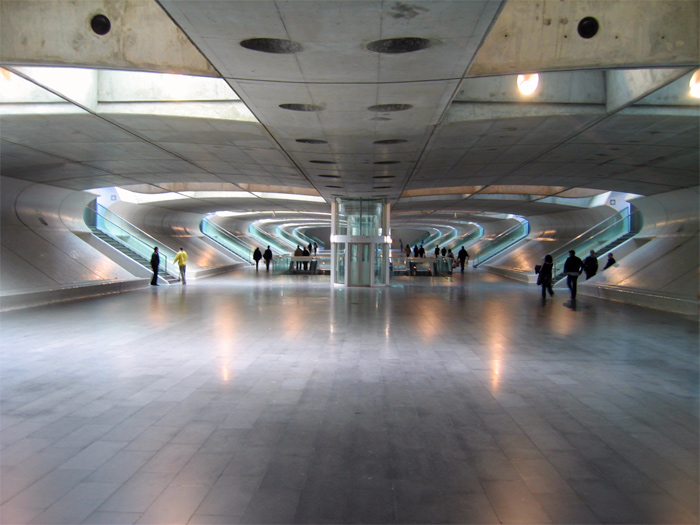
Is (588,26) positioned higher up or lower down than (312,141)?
higher up

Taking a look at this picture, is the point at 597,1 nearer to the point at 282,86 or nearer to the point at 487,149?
the point at 282,86

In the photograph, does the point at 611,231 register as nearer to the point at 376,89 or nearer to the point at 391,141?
the point at 391,141

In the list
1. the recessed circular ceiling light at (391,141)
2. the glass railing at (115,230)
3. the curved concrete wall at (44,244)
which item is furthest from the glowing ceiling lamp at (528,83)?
the glass railing at (115,230)

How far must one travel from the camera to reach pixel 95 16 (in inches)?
247

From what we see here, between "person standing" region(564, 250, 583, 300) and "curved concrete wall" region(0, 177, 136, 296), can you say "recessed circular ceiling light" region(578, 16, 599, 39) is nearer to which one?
"person standing" region(564, 250, 583, 300)

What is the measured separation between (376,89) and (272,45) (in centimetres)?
188

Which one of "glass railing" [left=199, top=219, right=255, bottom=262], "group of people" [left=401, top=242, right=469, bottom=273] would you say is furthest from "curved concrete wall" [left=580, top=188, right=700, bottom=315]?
"glass railing" [left=199, top=219, right=255, bottom=262]

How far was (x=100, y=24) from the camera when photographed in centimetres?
626

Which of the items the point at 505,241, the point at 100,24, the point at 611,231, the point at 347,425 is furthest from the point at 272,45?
the point at 505,241

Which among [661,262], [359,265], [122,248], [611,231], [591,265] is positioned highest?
[611,231]

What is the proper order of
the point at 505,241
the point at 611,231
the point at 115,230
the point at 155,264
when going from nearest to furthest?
1. the point at 155,264
2. the point at 115,230
3. the point at 611,231
4. the point at 505,241

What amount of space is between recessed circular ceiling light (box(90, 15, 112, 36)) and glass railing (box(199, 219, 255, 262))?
32.5 m

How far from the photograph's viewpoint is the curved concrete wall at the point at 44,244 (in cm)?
1419

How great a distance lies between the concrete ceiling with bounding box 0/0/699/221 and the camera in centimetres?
521
